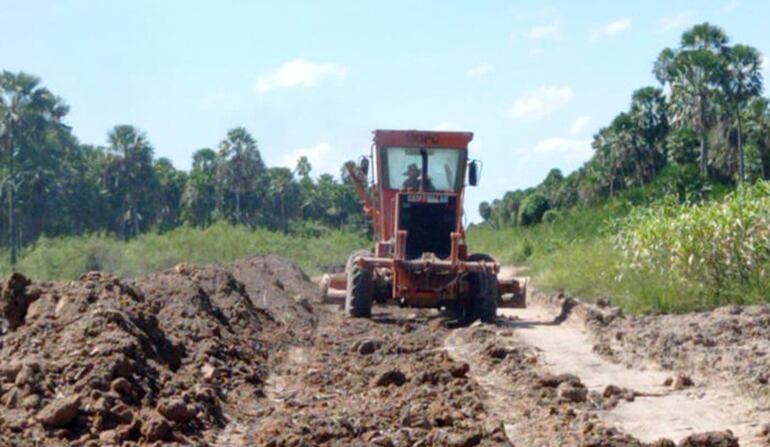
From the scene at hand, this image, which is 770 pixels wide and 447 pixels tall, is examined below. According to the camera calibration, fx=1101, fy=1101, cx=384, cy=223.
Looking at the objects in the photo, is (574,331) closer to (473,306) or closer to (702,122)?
(473,306)

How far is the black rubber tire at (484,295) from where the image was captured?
54.7 feet

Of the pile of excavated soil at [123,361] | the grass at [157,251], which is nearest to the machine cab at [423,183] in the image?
the pile of excavated soil at [123,361]

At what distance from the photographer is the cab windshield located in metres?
17.6

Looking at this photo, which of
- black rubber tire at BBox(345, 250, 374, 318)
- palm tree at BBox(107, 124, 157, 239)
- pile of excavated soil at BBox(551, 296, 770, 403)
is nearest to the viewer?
pile of excavated soil at BBox(551, 296, 770, 403)

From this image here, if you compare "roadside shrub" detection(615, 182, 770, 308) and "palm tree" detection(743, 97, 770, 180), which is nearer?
"roadside shrub" detection(615, 182, 770, 308)

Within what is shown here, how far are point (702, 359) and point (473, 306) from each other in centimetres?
598

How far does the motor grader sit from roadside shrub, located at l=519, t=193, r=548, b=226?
49400 mm

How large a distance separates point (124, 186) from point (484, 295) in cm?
4701

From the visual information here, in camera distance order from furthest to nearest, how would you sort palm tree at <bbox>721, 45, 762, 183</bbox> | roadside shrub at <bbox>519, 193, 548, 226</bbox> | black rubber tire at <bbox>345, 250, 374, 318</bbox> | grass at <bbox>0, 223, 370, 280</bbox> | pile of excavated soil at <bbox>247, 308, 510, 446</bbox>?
roadside shrub at <bbox>519, 193, 548, 226</bbox>
palm tree at <bbox>721, 45, 762, 183</bbox>
grass at <bbox>0, 223, 370, 280</bbox>
black rubber tire at <bbox>345, 250, 374, 318</bbox>
pile of excavated soil at <bbox>247, 308, 510, 446</bbox>

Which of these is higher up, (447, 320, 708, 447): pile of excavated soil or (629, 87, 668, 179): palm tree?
(629, 87, 668, 179): palm tree

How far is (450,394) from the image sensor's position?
31.7ft

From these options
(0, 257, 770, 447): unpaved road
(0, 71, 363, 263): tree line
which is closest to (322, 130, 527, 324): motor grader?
(0, 257, 770, 447): unpaved road

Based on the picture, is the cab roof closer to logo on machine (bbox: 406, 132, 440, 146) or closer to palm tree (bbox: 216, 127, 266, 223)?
logo on machine (bbox: 406, 132, 440, 146)

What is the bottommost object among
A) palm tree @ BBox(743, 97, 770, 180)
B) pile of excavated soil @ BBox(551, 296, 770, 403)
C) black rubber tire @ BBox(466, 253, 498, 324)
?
pile of excavated soil @ BBox(551, 296, 770, 403)
